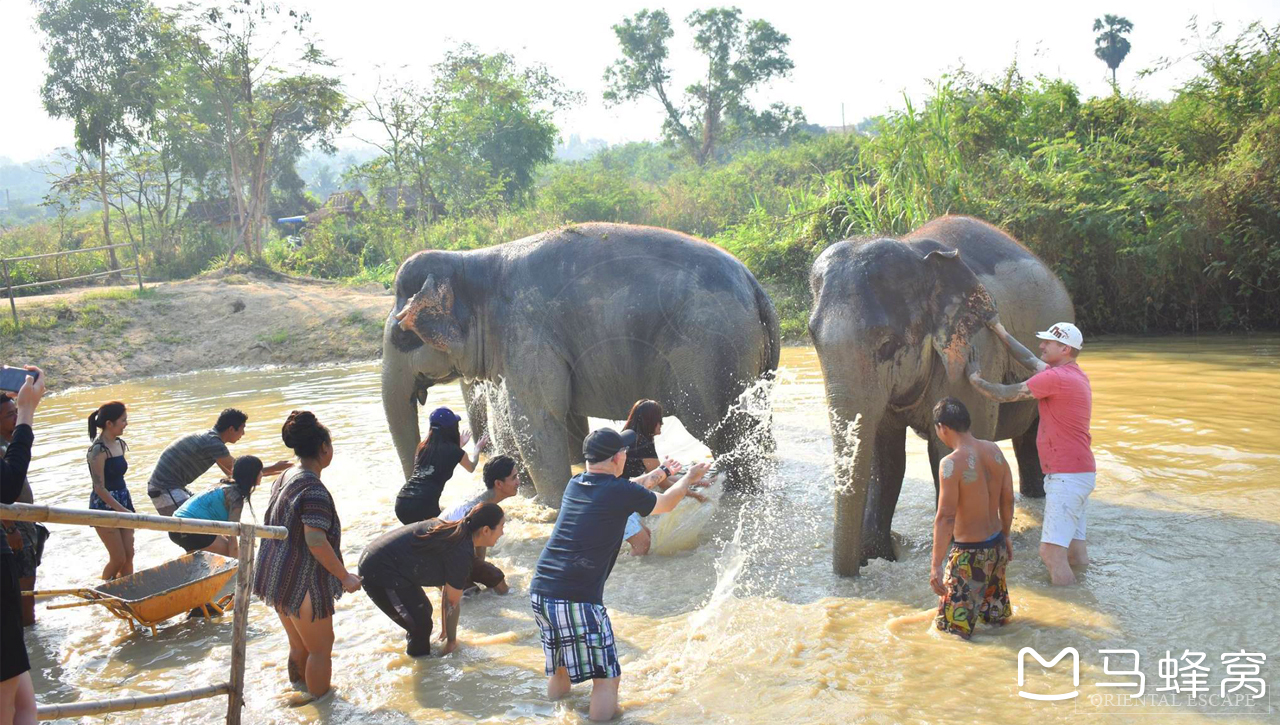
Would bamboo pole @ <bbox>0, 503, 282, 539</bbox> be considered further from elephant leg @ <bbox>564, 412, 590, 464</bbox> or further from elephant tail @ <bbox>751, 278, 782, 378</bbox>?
elephant leg @ <bbox>564, 412, 590, 464</bbox>

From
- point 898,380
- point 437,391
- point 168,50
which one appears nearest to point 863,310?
point 898,380

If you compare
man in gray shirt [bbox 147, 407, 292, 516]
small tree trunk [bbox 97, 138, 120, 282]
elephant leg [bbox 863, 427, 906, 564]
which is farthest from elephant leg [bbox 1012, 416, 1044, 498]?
small tree trunk [bbox 97, 138, 120, 282]

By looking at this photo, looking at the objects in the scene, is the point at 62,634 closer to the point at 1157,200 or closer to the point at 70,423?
the point at 70,423

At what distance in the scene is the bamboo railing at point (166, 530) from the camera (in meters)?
3.30

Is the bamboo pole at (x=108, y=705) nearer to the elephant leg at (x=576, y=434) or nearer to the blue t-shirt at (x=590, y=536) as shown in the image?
the blue t-shirt at (x=590, y=536)

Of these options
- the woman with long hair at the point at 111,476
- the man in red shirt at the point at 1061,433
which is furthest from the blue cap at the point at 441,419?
the man in red shirt at the point at 1061,433

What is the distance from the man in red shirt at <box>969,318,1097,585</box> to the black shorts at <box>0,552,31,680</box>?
4205 mm

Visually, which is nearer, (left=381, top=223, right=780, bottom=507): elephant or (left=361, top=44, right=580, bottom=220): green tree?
(left=381, top=223, right=780, bottom=507): elephant

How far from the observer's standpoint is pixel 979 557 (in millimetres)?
4578

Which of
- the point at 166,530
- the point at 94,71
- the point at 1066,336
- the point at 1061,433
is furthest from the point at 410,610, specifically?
the point at 94,71

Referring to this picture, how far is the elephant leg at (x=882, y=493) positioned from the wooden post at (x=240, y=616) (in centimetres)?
332

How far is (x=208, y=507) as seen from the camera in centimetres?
596

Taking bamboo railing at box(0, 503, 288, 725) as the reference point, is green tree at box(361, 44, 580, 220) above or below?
above

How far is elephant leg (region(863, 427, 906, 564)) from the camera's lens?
5719 mm
